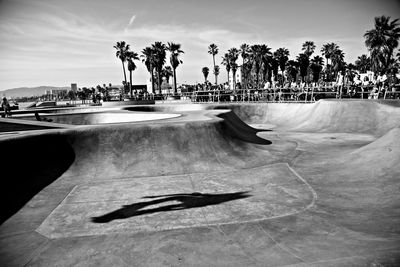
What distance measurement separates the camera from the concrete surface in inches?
167

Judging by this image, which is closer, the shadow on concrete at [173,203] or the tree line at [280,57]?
the shadow on concrete at [173,203]

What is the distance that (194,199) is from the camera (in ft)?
21.4

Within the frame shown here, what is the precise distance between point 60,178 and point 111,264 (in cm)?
517

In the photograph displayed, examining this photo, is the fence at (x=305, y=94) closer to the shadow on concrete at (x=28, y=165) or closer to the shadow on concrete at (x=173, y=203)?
the shadow on concrete at (x=173, y=203)

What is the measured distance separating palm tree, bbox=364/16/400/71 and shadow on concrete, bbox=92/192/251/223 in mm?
45092

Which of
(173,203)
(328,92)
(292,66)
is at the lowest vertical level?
(173,203)

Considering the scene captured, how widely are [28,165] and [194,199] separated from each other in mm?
5528

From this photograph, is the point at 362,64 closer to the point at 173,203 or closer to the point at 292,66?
the point at 292,66

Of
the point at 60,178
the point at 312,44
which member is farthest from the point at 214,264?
the point at 312,44

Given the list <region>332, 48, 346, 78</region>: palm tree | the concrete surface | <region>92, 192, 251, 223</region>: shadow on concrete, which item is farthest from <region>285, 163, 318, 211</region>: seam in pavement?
<region>332, 48, 346, 78</region>: palm tree

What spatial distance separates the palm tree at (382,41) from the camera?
39.0 meters

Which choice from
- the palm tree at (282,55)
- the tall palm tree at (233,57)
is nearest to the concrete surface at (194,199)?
the palm tree at (282,55)

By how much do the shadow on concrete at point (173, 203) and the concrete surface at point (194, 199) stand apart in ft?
0.15

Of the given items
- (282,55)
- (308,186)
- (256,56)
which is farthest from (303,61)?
(308,186)
